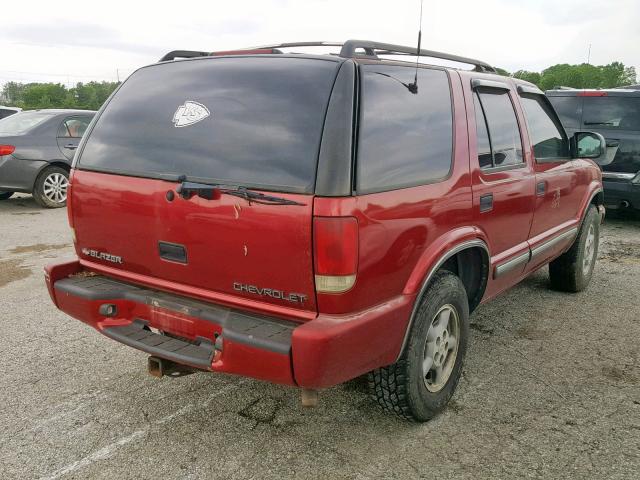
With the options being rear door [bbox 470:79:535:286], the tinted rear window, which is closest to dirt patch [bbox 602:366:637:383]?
rear door [bbox 470:79:535:286]

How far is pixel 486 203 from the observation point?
3270mm

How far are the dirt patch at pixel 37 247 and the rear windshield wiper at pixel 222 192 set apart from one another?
16.0 feet

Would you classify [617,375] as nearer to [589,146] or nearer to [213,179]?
[589,146]

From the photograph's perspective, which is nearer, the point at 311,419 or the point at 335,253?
the point at 335,253

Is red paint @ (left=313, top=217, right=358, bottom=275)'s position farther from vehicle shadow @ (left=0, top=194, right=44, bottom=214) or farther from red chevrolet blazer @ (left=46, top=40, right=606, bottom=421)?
vehicle shadow @ (left=0, top=194, right=44, bottom=214)

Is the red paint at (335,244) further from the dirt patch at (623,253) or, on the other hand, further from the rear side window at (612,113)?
the rear side window at (612,113)

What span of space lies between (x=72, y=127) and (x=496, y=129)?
8382 mm

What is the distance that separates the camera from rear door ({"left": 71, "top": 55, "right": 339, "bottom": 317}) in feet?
7.84

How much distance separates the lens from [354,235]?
7.60 feet

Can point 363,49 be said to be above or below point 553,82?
below

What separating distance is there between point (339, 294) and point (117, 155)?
1.39 meters

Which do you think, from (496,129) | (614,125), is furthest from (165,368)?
(614,125)

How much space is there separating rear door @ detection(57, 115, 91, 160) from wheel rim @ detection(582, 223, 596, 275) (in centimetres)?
781

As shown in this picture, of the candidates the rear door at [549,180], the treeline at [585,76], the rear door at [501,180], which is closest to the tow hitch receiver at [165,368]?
the rear door at [501,180]
